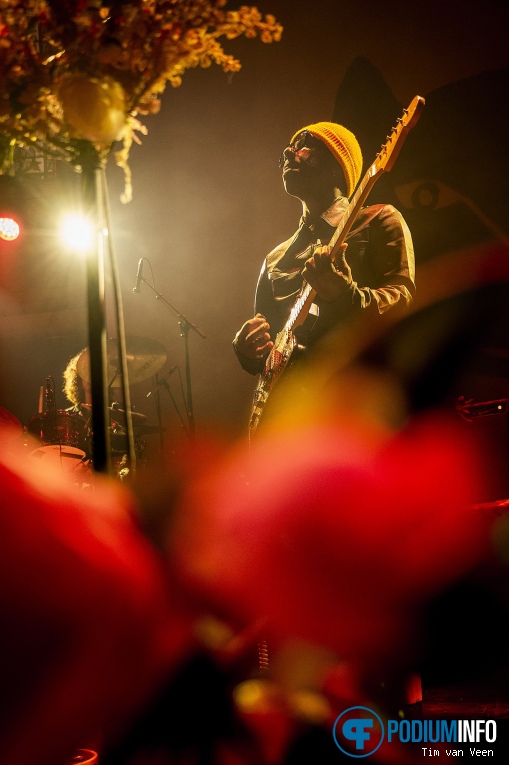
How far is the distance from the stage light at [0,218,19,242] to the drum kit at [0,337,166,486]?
163 cm

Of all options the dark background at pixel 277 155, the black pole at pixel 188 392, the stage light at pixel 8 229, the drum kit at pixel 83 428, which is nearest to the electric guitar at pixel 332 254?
the dark background at pixel 277 155

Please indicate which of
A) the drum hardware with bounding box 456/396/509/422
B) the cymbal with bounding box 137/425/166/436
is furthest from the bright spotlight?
the drum hardware with bounding box 456/396/509/422

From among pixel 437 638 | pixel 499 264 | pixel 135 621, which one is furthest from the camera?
pixel 499 264

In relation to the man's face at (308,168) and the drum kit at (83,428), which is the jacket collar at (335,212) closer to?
the man's face at (308,168)

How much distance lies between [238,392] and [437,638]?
197 cm

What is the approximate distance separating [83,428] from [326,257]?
10.3 feet

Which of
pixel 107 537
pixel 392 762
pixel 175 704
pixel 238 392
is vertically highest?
pixel 238 392

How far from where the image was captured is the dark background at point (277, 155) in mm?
2979

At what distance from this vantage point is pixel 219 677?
1673 mm

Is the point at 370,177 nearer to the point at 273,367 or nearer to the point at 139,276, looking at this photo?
the point at 273,367

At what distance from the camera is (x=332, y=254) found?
2.62 meters

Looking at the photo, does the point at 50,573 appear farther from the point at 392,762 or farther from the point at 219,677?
the point at 392,762

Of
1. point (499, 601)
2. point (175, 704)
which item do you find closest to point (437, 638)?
point (499, 601)

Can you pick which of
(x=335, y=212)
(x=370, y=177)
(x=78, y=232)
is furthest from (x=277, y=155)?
(x=78, y=232)
